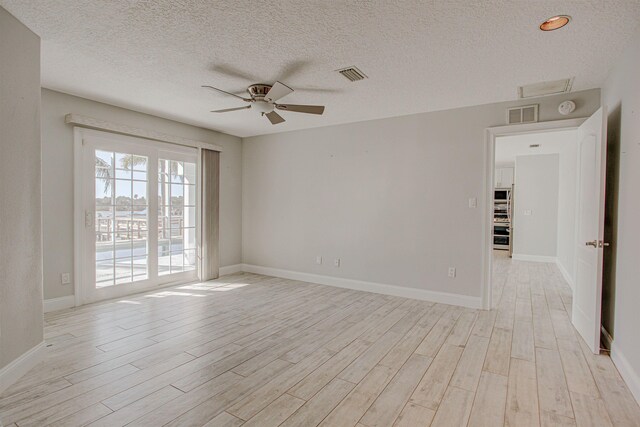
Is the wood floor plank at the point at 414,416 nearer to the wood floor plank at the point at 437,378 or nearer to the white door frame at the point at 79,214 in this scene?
the wood floor plank at the point at 437,378

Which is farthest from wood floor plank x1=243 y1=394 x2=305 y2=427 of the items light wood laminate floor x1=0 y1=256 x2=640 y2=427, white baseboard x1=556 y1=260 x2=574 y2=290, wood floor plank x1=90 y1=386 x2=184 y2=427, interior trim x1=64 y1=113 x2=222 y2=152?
white baseboard x1=556 y1=260 x2=574 y2=290

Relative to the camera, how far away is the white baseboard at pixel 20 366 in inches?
86.3

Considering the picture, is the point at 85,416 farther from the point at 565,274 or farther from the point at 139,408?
the point at 565,274

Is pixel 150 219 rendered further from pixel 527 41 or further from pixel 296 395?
pixel 527 41

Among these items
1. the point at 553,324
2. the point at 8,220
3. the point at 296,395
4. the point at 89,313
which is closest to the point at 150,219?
the point at 89,313

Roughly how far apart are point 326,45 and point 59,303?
4.10 m

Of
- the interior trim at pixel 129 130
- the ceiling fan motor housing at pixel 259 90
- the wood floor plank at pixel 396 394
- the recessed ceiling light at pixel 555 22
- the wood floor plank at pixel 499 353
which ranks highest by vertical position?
the recessed ceiling light at pixel 555 22

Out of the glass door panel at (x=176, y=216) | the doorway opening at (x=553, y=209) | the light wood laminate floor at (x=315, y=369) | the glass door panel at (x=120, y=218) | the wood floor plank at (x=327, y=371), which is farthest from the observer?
the glass door panel at (x=176, y=216)

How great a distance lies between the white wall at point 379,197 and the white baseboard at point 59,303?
2808 millimetres

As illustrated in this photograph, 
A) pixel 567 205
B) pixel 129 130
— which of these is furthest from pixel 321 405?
pixel 567 205

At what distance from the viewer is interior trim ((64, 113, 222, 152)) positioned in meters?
3.81

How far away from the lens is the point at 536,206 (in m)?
7.57

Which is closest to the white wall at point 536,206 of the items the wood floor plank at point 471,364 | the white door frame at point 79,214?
the wood floor plank at point 471,364

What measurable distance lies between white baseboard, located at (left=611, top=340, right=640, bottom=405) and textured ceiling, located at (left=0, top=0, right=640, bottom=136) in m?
2.36
